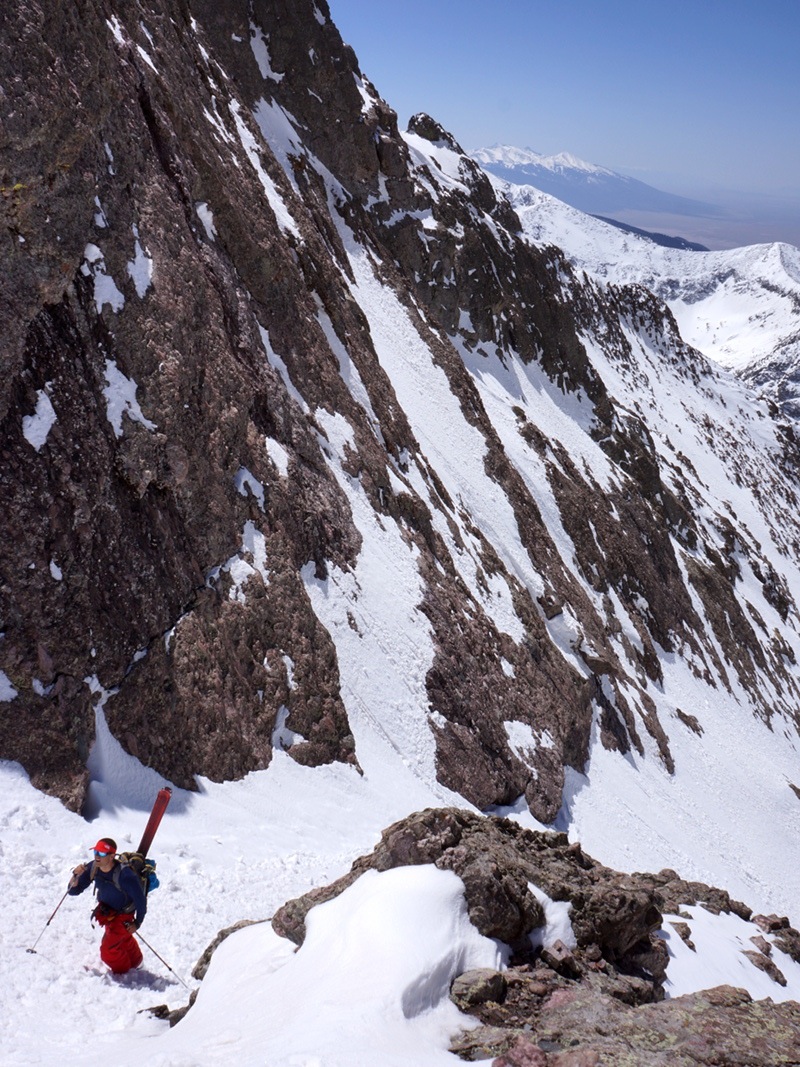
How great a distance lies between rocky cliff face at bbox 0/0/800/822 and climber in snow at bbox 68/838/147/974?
2.70 metres

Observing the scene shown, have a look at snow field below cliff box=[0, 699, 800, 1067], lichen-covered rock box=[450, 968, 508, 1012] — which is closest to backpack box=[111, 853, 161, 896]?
snow field below cliff box=[0, 699, 800, 1067]

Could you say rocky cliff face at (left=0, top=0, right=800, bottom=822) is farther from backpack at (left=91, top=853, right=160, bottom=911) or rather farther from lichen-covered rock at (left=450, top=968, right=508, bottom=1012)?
lichen-covered rock at (left=450, top=968, right=508, bottom=1012)

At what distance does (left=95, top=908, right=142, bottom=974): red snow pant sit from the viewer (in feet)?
23.2

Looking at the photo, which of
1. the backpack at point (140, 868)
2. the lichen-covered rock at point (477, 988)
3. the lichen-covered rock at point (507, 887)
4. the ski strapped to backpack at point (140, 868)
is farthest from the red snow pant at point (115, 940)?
the lichen-covered rock at point (477, 988)

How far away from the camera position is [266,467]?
54.9 feet

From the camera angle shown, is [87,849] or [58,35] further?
[58,35]

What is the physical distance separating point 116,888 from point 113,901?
13 centimetres

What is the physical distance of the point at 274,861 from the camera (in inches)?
421

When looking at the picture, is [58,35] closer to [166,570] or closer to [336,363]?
[166,570]

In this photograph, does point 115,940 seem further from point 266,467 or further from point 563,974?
point 266,467

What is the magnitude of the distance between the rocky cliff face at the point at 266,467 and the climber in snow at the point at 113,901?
8.86 feet

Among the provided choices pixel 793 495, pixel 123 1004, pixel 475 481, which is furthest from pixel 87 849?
pixel 793 495

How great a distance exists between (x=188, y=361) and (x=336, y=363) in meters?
12.5

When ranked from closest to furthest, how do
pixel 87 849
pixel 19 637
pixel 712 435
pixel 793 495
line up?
pixel 87 849, pixel 19 637, pixel 712 435, pixel 793 495
